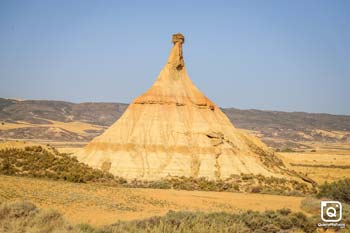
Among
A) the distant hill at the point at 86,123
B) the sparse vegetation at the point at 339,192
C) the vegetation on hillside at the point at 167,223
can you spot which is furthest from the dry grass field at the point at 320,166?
the distant hill at the point at 86,123

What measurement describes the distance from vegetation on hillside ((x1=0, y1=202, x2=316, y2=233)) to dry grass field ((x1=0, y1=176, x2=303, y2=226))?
13.0ft

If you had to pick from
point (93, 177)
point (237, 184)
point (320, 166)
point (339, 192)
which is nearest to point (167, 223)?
point (339, 192)

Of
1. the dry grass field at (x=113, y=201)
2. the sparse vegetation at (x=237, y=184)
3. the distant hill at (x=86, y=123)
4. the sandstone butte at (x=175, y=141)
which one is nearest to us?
the dry grass field at (x=113, y=201)

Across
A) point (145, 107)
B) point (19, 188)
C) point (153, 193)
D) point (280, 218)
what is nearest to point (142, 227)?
point (280, 218)

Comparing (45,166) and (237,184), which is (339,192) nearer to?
(237,184)

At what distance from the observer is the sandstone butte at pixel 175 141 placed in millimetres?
37312

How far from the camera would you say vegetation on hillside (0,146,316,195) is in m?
31.4

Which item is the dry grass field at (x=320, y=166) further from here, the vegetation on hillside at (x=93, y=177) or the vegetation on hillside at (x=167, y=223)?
the vegetation on hillside at (x=167, y=223)

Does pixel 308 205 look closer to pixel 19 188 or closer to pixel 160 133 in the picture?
pixel 19 188

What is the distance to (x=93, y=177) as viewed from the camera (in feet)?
108

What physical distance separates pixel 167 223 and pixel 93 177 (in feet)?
65.6

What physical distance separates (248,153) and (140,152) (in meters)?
8.70

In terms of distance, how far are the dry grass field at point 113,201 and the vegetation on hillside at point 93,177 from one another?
12.4 ft

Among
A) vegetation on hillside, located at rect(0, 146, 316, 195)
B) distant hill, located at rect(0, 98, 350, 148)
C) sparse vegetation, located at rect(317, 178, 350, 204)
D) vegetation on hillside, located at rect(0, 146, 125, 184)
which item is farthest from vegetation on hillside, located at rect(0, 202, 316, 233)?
distant hill, located at rect(0, 98, 350, 148)
